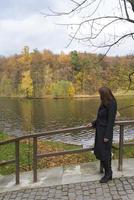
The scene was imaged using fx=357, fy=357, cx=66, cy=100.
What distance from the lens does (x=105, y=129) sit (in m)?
6.25

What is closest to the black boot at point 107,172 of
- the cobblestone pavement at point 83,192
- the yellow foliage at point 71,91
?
the cobblestone pavement at point 83,192

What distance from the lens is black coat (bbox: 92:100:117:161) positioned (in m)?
6.13

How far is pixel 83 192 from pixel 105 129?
1.14m

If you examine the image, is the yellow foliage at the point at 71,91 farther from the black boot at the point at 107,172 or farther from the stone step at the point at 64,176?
the black boot at the point at 107,172

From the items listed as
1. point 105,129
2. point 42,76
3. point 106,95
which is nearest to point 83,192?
point 105,129

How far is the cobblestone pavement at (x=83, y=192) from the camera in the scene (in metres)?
5.66

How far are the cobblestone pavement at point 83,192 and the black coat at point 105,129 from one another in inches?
19.7

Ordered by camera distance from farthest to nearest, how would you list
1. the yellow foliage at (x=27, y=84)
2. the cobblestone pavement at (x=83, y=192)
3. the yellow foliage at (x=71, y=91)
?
1. the yellow foliage at (x=27, y=84)
2. the yellow foliage at (x=71, y=91)
3. the cobblestone pavement at (x=83, y=192)

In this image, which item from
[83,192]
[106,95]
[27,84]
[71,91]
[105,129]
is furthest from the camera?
[27,84]

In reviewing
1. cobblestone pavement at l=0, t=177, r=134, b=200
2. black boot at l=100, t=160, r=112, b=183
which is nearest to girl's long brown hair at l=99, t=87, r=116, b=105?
black boot at l=100, t=160, r=112, b=183

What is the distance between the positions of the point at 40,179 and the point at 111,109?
2039mm

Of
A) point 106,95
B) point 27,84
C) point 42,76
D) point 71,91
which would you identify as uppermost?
point 106,95

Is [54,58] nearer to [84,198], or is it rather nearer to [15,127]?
[15,127]

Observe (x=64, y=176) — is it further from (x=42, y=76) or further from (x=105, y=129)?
(x=42, y=76)
